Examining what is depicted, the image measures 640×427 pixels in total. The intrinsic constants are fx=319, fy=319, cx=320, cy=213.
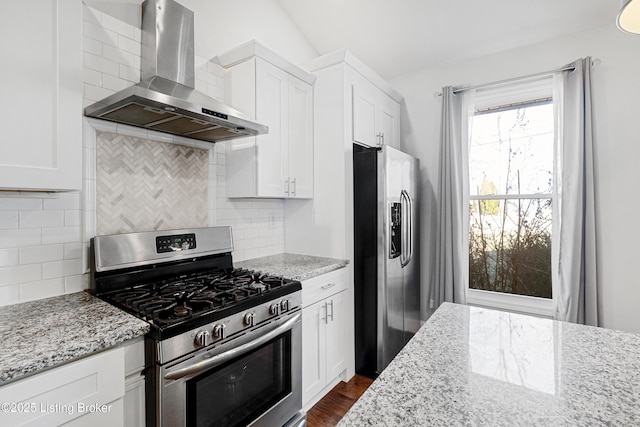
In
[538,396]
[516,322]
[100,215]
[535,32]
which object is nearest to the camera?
[538,396]

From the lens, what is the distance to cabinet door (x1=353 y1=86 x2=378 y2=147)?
2.56 meters

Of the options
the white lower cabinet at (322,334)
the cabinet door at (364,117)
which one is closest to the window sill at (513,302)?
the white lower cabinet at (322,334)

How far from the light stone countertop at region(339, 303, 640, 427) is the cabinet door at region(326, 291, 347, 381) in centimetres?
122

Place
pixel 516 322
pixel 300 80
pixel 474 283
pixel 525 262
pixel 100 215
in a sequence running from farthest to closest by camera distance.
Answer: pixel 474 283 → pixel 525 262 → pixel 300 80 → pixel 100 215 → pixel 516 322

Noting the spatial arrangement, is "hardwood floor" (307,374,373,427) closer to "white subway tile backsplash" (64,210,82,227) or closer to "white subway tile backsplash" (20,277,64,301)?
"white subway tile backsplash" (20,277,64,301)

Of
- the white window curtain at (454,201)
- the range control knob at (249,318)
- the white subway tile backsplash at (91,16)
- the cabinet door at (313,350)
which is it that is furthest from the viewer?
the white window curtain at (454,201)

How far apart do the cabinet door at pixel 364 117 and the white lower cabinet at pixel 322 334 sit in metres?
1.12

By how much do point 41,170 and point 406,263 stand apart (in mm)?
2408

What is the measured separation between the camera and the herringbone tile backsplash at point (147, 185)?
1.70 metres

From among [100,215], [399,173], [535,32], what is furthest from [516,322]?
[535,32]

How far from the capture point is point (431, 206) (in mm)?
3230

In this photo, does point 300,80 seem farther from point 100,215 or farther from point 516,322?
point 516,322

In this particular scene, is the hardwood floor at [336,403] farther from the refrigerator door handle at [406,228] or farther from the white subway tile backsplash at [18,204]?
the white subway tile backsplash at [18,204]

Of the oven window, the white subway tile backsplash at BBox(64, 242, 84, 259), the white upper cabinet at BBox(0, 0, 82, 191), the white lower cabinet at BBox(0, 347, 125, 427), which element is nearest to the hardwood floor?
the oven window
